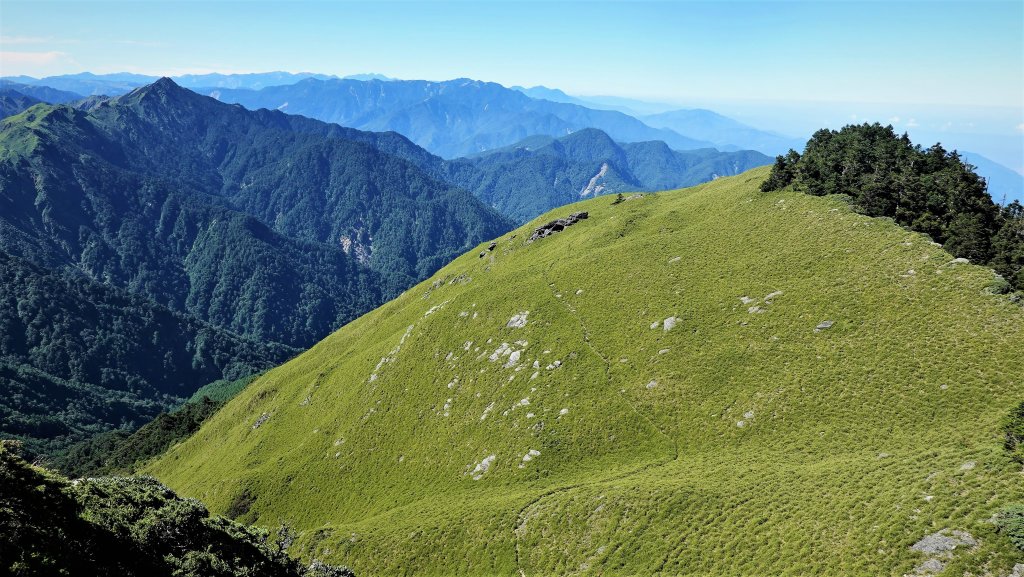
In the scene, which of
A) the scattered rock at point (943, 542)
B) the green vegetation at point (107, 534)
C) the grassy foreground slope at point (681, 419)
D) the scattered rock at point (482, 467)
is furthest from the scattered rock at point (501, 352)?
the scattered rock at point (943, 542)

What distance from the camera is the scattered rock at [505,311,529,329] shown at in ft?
278

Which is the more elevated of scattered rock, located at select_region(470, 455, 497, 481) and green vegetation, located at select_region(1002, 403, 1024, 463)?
green vegetation, located at select_region(1002, 403, 1024, 463)

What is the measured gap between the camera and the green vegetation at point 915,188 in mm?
58188

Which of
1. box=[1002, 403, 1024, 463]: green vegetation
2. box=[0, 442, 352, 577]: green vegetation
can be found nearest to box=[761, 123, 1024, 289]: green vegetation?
box=[1002, 403, 1024, 463]: green vegetation

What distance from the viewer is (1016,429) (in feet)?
112

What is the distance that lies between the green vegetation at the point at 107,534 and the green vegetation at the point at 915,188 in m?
82.7

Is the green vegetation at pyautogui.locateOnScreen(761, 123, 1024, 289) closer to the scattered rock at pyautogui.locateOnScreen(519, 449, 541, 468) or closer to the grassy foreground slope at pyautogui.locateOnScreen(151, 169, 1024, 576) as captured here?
the grassy foreground slope at pyautogui.locateOnScreen(151, 169, 1024, 576)

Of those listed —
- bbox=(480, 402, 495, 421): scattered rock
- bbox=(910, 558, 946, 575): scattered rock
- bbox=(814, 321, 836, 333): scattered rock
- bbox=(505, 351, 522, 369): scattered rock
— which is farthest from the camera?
bbox=(505, 351, 522, 369): scattered rock

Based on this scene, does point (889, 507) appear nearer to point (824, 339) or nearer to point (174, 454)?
point (824, 339)

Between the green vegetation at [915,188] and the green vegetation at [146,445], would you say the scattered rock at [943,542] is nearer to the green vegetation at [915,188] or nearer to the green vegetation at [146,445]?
the green vegetation at [915,188]

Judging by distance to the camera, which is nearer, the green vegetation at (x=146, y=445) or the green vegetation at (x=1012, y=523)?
the green vegetation at (x=1012, y=523)

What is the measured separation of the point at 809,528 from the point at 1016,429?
16.1m

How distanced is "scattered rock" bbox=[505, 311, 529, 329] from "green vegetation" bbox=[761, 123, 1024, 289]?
55.9m

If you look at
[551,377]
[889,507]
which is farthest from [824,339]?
[551,377]
